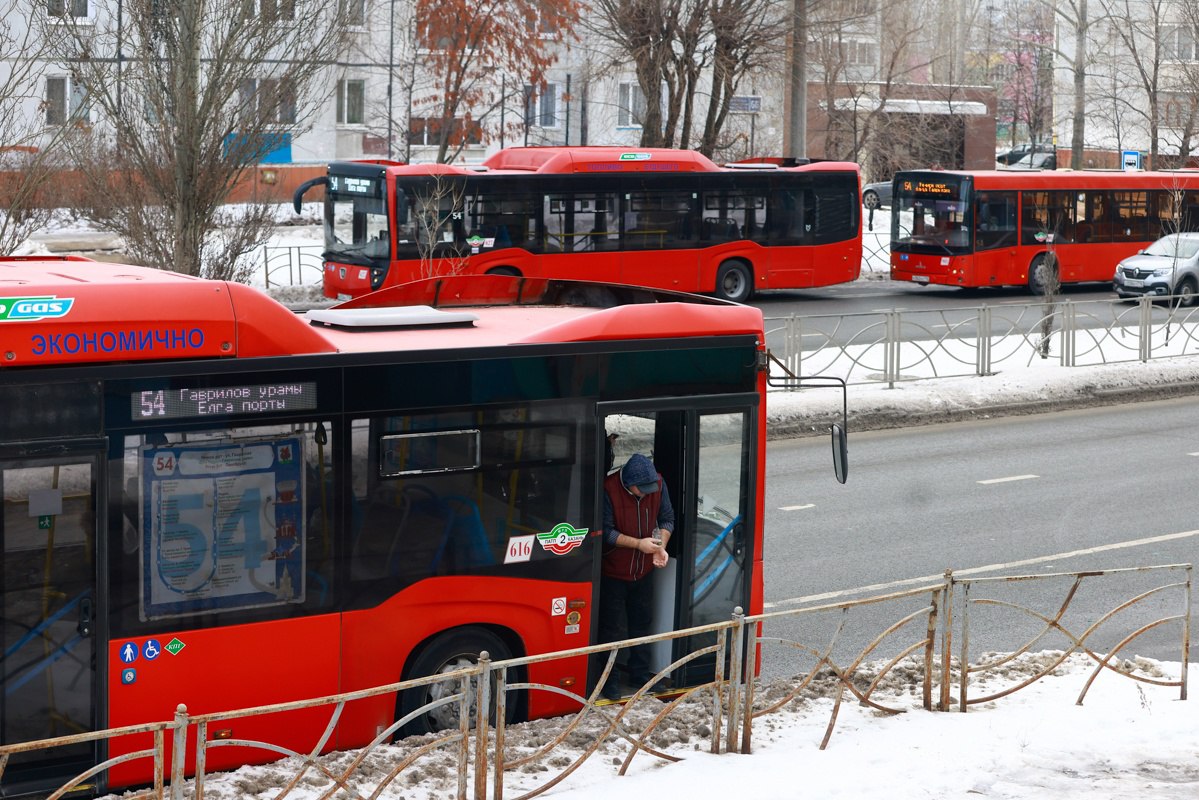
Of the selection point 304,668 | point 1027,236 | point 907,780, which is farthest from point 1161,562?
point 1027,236

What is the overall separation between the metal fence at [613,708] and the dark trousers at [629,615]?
0.16m

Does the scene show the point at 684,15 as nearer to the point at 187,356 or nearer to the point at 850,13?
the point at 850,13

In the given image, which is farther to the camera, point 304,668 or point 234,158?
point 234,158

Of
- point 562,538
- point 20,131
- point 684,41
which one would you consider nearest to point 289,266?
point 684,41

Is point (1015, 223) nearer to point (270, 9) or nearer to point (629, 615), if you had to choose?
point (270, 9)

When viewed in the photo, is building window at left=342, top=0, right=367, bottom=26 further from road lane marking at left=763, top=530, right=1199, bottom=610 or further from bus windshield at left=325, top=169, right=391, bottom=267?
road lane marking at left=763, top=530, right=1199, bottom=610

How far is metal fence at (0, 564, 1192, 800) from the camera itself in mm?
5680

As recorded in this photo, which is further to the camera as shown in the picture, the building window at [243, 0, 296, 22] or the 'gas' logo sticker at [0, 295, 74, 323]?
the building window at [243, 0, 296, 22]

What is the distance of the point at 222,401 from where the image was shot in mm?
6637

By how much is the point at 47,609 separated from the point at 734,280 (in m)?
23.4

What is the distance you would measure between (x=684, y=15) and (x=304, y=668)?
2976cm

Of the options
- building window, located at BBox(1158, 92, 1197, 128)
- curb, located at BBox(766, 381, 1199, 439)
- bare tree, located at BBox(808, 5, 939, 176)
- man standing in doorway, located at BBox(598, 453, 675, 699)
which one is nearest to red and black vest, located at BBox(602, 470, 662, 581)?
man standing in doorway, located at BBox(598, 453, 675, 699)

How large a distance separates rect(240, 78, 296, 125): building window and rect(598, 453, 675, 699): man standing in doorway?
1190 cm

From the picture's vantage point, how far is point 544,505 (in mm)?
7566
